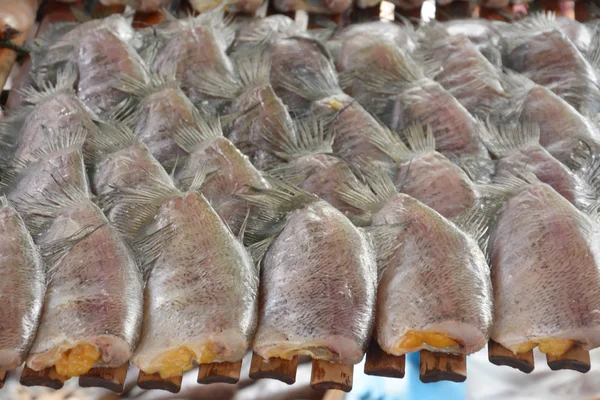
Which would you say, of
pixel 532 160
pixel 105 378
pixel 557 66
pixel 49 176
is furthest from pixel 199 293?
pixel 557 66

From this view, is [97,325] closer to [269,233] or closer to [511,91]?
[269,233]

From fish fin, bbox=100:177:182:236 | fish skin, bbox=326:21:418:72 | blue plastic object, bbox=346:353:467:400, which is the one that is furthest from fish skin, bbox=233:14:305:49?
blue plastic object, bbox=346:353:467:400

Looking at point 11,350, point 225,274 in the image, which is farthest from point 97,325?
point 225,274

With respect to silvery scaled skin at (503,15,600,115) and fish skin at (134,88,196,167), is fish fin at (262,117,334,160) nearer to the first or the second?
fish skin at (134,88,196,167)

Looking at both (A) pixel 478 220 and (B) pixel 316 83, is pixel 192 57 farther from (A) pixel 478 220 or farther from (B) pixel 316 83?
(A) pixel 478 220

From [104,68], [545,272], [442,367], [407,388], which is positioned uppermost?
[104,68]

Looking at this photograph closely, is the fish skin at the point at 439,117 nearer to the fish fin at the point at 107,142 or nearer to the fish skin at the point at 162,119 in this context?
the fish skin at the point at 162,119

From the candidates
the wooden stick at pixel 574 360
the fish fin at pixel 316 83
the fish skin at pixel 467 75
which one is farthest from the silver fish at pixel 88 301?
the fish skin at pixel 467 75
